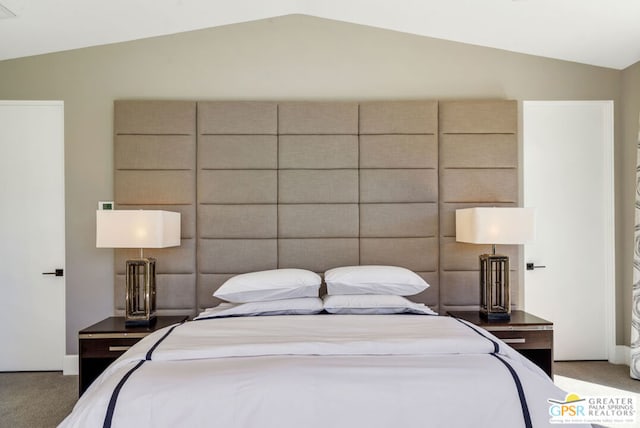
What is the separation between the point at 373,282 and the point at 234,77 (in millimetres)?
1896

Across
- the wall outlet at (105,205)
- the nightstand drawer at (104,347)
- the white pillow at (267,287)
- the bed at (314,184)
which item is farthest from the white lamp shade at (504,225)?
the wall outlet at (105,205)

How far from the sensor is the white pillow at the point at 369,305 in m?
2.60

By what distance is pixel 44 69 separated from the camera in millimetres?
3250

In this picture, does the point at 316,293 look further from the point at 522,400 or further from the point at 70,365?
the point at 70,365

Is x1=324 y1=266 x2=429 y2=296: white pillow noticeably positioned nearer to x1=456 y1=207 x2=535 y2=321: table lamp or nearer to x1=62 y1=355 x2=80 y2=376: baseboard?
x1=456 y1=207 x2=535 y2=321: table lamp

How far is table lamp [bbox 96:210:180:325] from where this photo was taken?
272 centimetres

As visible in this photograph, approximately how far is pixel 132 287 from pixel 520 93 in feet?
10.7

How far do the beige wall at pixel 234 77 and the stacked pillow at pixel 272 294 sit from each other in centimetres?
119

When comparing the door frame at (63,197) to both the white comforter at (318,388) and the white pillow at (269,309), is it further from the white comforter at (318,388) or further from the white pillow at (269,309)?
the white comforter at (318,388)

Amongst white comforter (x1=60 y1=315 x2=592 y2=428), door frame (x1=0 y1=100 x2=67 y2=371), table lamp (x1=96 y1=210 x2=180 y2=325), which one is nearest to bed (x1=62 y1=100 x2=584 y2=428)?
table lamp (x1=96 y1=210 x2=180 y2=325)

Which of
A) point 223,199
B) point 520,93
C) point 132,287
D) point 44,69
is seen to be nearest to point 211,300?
point 132,287

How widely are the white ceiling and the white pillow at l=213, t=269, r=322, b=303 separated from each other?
194cm

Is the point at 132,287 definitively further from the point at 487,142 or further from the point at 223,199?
the point at 487,142

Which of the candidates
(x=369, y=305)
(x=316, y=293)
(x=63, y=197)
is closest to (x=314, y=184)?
(x=316, y=293)
